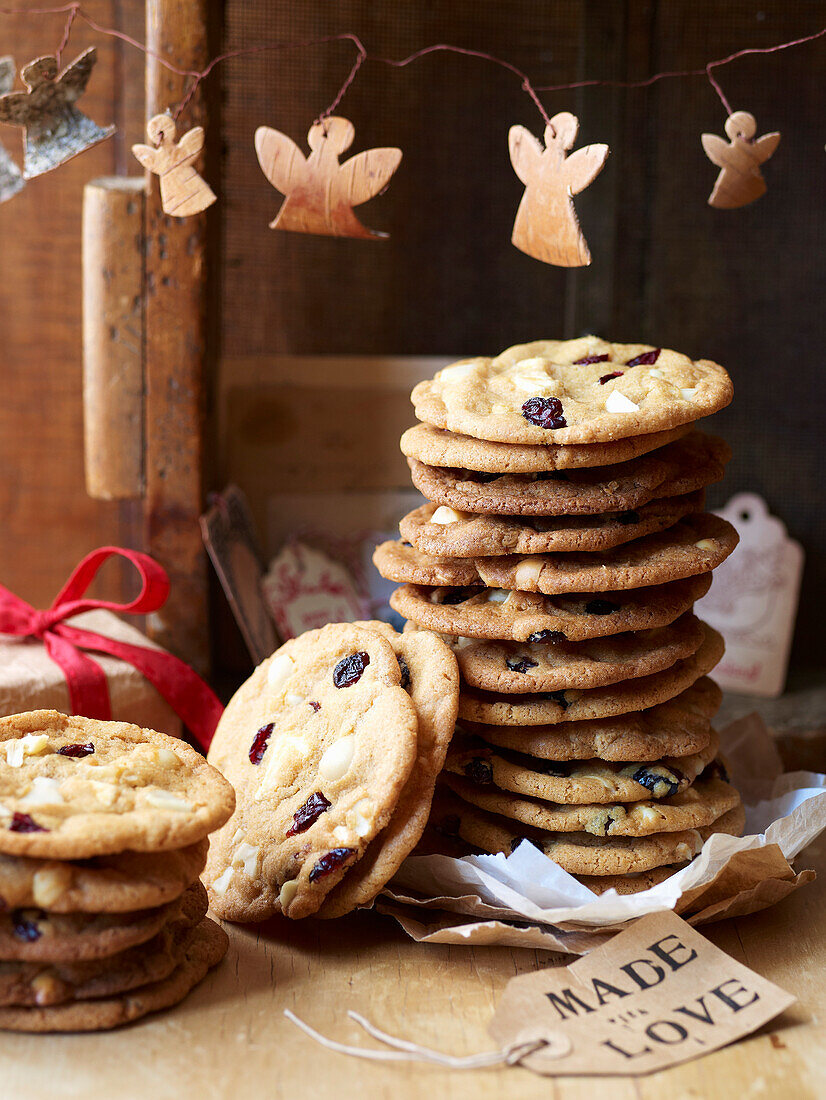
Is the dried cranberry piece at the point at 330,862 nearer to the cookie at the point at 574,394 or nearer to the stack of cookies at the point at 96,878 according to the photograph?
the stack of cookies at the point at 96,878

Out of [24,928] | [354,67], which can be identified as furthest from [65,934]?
[354,67]

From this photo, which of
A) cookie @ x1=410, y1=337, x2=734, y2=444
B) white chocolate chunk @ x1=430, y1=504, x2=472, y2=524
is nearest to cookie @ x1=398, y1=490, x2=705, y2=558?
white chocolate chunk @ x1=430, y1=504, x2=472, y2=524

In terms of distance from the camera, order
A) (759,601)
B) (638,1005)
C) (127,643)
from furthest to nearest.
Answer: (759,601), (127,643), (638,1005)

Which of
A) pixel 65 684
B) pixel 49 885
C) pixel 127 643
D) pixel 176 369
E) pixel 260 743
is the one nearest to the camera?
pixel 49 885

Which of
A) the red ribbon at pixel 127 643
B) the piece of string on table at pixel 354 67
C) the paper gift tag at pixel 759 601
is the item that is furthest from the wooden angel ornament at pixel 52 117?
the paper gift tag at pixel 759 601

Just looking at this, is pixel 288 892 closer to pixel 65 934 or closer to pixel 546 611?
pixel 65 934

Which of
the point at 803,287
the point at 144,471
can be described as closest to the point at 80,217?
the point at 144,471

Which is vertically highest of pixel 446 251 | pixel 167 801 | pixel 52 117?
pixel 52 117
